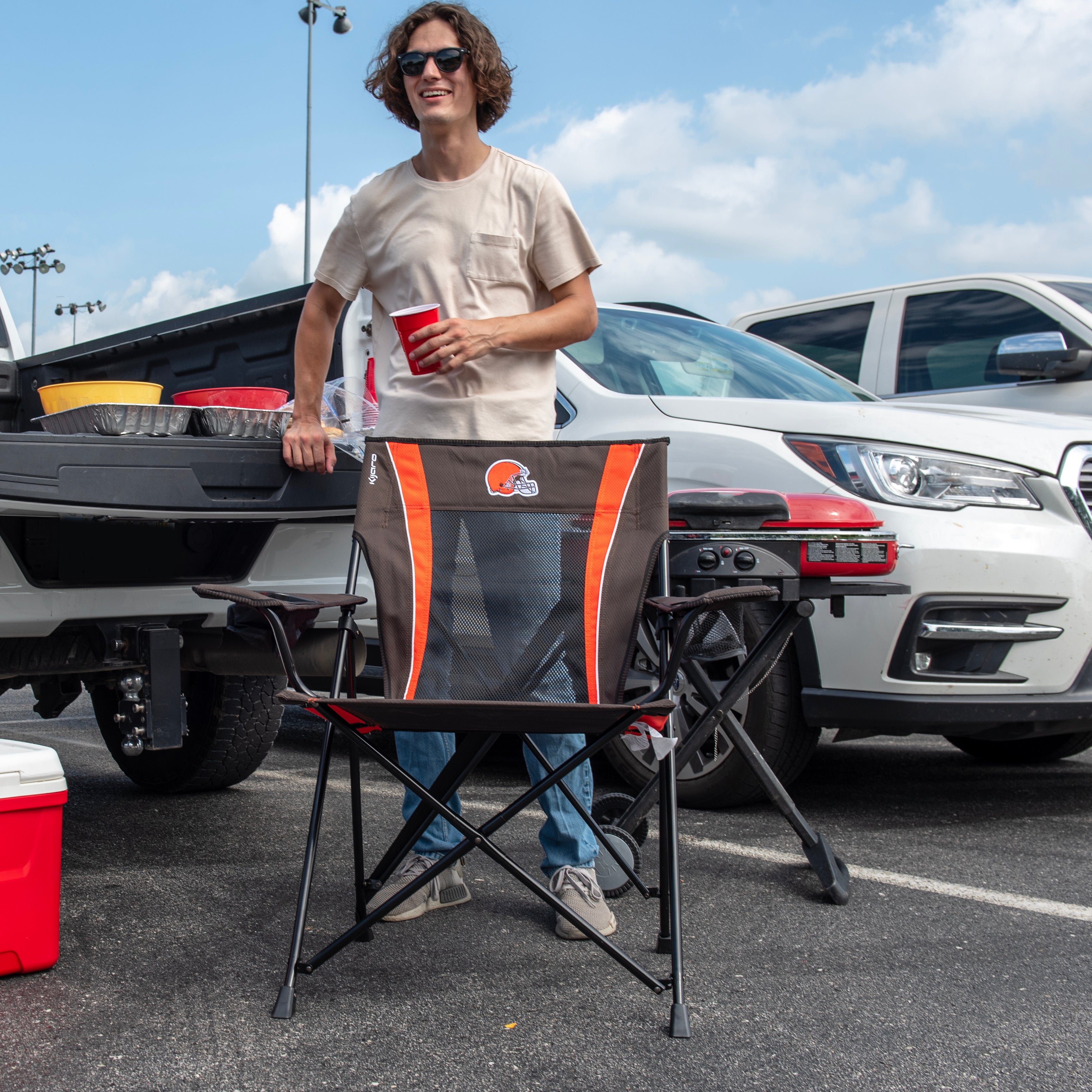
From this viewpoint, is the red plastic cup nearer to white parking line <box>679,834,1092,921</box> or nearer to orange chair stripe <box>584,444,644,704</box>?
orange chair stripe <box>584,444,644,704</box>

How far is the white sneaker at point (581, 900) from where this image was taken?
2.64 metres

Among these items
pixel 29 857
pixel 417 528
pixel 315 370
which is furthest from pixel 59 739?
pixel 417 528

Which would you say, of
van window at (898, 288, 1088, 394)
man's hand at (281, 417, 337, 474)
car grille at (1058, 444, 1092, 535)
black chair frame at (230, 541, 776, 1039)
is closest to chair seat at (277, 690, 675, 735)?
black chair frame at (230, 541, 776, 1039)

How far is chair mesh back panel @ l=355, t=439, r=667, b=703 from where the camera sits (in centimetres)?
267

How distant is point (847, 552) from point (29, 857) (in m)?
1.81

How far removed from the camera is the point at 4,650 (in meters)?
2.91

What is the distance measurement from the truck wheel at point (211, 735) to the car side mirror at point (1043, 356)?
325 cm

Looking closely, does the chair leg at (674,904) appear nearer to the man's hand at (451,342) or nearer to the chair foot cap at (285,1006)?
the chair foot cap at (285,1006)

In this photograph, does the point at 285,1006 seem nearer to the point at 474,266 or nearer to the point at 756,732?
the point at 474,266

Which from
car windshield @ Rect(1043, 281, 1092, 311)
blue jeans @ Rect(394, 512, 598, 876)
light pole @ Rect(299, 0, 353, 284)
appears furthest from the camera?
light pole @ Rect(299, 0, 353, 284)

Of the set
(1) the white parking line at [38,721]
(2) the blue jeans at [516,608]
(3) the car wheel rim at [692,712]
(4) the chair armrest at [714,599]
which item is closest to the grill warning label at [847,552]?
(4) the chair armrest at [714,599]

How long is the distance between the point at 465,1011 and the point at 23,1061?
2.46 feet

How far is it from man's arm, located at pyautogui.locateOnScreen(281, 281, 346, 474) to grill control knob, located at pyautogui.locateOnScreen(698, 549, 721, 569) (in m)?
0.94

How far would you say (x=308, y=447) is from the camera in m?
2.91
